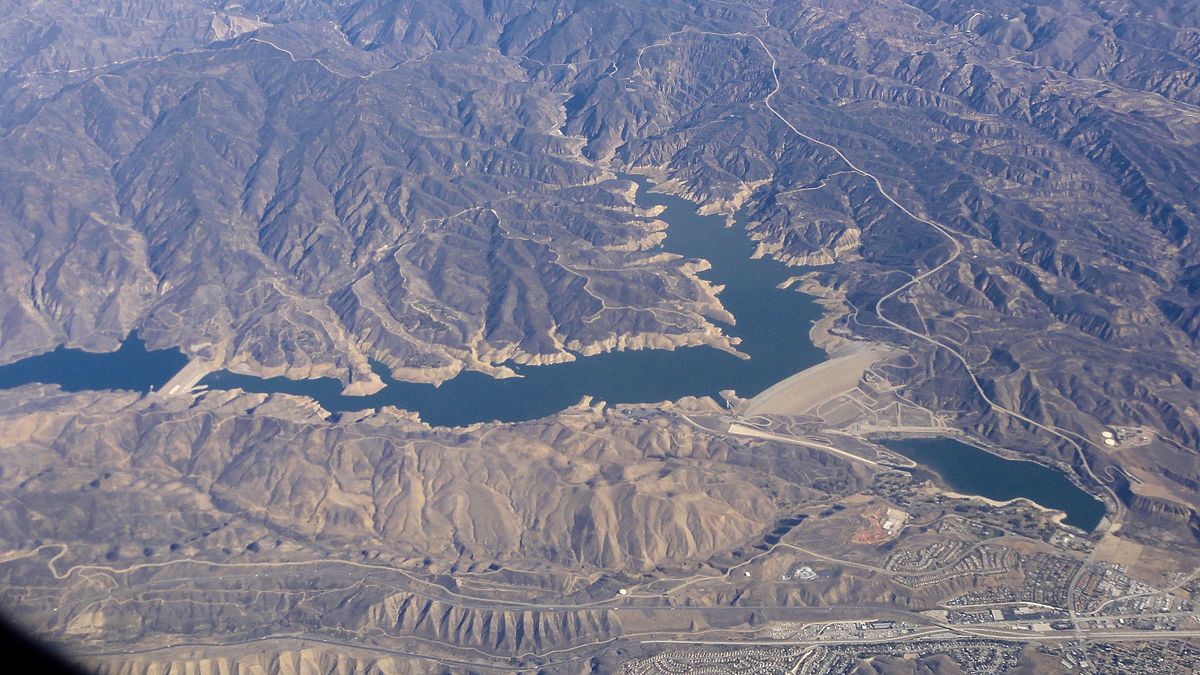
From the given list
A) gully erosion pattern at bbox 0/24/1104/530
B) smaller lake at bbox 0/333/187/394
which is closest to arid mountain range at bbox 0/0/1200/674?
gully erosion pattern at bbox 0/24/1104/530

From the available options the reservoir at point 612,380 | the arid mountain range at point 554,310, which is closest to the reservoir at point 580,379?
the reservoir at point 612,380

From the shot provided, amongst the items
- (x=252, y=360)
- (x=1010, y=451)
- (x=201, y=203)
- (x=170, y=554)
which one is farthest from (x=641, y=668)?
(x=201, y=203)

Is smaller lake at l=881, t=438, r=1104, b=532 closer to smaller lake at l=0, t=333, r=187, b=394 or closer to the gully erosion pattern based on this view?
the gully erosion pattern

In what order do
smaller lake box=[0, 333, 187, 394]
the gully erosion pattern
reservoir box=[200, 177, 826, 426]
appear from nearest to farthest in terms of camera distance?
the gully erosion pattern < reservoir box=[200, 177, 826, 426] < smaller lake box=[0, 333, 187, 394]

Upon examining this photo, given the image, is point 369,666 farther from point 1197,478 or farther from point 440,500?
point 1197,478

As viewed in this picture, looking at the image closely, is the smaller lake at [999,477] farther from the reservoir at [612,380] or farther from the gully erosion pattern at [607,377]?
the reservoir at [612,380]
